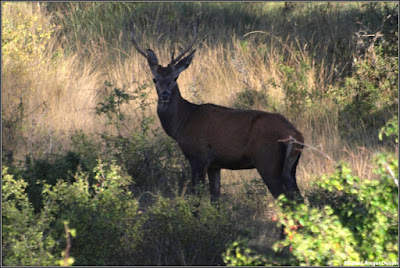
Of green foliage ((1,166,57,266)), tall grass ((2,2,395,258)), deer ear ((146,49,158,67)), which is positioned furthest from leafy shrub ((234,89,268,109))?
green foliage ((1,166,57,266))

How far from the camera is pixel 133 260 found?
606 cm

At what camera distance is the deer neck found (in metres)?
8.41

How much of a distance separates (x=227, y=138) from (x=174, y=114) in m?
0.96

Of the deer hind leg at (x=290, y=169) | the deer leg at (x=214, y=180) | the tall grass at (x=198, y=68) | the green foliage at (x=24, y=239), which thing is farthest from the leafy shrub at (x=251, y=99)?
the green foliage at (x=24, y=239)

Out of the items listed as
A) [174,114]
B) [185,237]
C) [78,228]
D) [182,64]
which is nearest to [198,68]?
[182,64]

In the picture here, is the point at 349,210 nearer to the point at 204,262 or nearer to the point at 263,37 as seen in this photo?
the point at 204,262

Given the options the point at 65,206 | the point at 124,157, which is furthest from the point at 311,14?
the point at 65,206

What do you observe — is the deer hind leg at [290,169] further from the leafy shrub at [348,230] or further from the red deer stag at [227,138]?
the leafy shrub at [348,230]

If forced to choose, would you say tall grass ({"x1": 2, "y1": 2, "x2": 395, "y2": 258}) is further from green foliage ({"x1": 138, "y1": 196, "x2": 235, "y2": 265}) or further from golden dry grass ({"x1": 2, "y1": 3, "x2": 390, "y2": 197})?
green foliage ({"x1": 138, "y1": 196, "x2": 235, "y2": 265})

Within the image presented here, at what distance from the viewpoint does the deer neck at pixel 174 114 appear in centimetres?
841

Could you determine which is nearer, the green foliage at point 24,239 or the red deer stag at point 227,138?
the green foliage at point 24,239

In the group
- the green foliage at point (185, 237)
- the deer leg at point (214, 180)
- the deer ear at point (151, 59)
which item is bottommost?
the green foliage at point (185, 237)

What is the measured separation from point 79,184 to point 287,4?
1174 centimetres

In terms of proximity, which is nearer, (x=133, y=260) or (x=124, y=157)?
(x=133, y=260)
